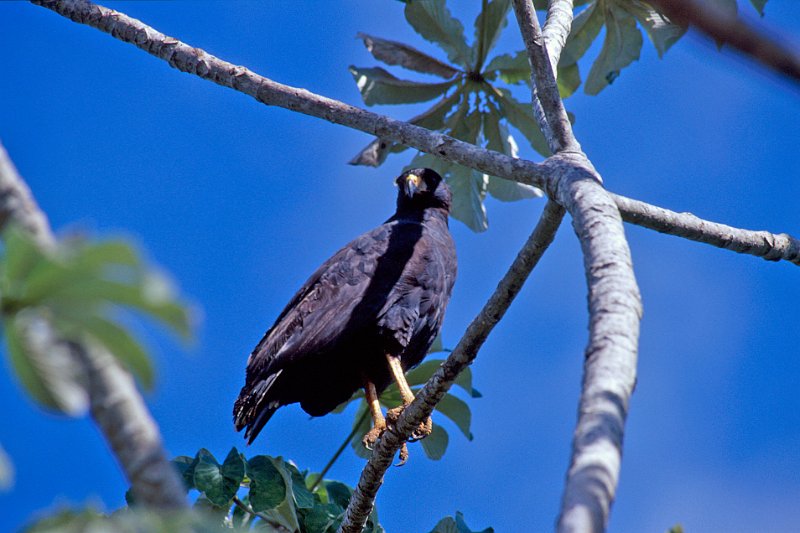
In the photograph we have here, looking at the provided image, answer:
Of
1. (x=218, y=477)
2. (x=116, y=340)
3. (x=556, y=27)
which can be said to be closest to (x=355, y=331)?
(x=218, y=477)

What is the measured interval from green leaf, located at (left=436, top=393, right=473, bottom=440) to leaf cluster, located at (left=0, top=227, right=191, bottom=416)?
15.3 ft

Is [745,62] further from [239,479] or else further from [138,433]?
[239,479]

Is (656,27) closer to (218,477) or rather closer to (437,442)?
(437,442)

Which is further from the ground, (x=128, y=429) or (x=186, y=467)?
(x=186, y=467)

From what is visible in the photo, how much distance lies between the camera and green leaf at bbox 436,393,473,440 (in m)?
5.93

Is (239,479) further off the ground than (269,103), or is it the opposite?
(269,103)

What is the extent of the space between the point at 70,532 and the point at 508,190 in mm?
5612

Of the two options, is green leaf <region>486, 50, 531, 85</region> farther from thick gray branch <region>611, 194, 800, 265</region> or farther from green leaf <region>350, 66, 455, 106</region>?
thick gray branch <region>611, 194, 800, 265</region>

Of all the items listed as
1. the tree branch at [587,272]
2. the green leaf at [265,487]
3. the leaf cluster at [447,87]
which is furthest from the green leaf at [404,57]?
the green leaf at [265,487]

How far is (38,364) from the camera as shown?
4.53ft

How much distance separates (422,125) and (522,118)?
706mm

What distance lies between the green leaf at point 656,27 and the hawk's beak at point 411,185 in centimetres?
197

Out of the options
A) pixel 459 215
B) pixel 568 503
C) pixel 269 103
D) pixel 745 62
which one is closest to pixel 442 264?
pixel 459 215

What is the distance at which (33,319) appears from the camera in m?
1.38
